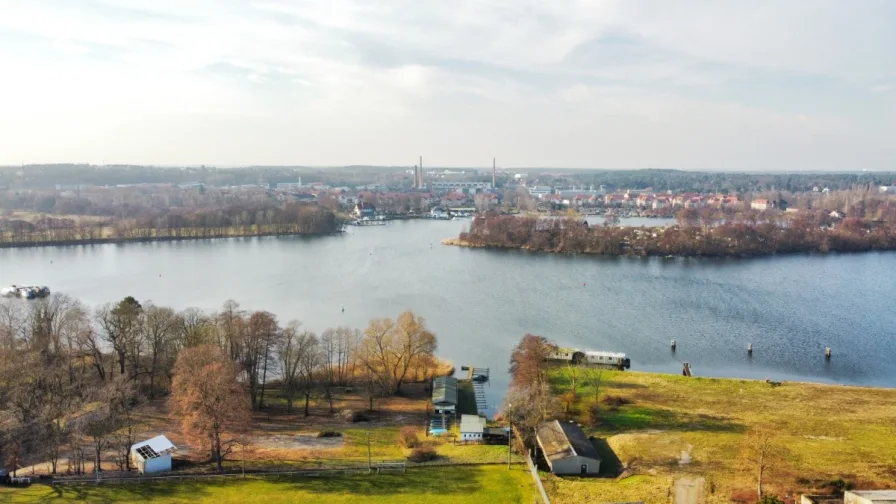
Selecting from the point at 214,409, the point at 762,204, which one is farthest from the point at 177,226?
the point at 762,204

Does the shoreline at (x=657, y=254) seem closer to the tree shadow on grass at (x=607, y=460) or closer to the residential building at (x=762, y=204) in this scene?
the residential building at (x=762, y=204)

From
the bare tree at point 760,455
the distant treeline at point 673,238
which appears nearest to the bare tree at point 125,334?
the bare tree at point 760,455

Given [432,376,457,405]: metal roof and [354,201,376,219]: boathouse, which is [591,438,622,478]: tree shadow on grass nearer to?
[432,376,457,405]: metal roof

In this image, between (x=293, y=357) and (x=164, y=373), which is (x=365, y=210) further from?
(x=164, y=373)

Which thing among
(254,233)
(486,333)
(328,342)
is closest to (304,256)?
(254,233)

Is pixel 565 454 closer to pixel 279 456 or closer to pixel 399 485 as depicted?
pixel 399 485
